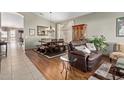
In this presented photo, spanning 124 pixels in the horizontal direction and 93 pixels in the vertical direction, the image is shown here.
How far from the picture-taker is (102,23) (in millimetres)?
1865

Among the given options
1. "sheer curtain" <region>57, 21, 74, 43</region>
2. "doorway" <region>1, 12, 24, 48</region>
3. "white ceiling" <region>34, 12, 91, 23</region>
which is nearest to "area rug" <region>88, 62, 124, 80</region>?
"sheer curtain" <region>57, 21, 74, 43</region>

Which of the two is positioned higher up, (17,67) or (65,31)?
(65,31)

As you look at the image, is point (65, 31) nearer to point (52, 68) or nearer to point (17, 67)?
point (52, 68)

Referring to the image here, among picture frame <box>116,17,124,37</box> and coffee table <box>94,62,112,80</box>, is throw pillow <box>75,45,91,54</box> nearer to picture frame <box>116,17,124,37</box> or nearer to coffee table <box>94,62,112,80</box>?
coffee table <box>94,62,112,80</box>

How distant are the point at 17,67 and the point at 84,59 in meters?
1.29

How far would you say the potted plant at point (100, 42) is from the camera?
1.86 m

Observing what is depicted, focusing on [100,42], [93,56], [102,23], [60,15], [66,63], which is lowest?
[66,63]

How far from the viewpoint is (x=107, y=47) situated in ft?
6.02

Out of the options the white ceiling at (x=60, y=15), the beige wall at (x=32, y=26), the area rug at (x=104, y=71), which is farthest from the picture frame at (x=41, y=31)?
the area rug at (x=104, y=71)

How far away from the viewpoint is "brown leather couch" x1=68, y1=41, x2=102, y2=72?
2.02 meters

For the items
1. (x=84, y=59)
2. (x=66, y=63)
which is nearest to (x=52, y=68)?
(x=66, y=63)

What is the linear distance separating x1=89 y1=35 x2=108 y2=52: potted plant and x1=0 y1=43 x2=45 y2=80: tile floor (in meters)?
1.03

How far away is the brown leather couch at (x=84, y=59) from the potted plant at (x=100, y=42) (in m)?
0.11
